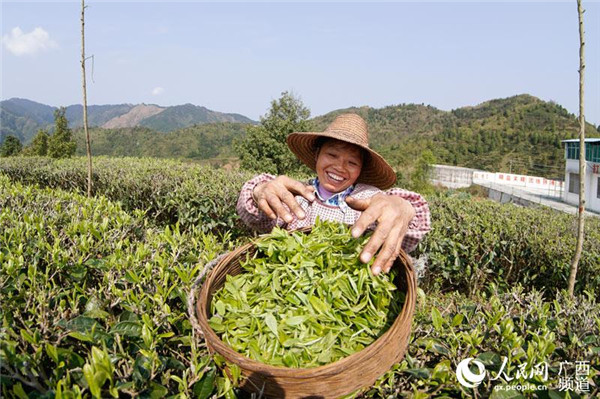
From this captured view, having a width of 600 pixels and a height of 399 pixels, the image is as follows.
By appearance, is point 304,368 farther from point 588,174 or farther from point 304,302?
point 588,174

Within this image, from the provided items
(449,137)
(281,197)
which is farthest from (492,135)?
(281,197)

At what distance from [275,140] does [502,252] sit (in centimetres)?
1658

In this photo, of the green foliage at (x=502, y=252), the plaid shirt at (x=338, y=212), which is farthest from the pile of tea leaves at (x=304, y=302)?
the green foliage at (x=502, y=252)

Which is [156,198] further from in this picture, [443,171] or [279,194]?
[443,171]

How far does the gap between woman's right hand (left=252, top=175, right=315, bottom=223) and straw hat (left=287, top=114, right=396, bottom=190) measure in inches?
14.5

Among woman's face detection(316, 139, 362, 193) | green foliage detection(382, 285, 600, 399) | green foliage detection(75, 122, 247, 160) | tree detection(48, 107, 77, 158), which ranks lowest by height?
green foliage detection(382, 285, 600, 399)

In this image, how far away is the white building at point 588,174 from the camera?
26.6 m

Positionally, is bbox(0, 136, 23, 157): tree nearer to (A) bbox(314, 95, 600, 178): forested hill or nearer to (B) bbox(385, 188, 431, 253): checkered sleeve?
(A) bbox(314, 95, 600, 178): forested hill

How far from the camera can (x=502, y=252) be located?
405cm

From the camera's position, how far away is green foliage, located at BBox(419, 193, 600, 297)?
3740 millimetres

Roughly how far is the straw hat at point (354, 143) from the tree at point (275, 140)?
16.4 m

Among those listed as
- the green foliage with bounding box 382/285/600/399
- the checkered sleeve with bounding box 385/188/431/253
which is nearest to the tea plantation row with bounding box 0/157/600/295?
the checkered sleeve with bounding box 385/188/431/253

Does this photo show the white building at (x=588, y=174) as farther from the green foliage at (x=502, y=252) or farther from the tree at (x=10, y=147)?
the tree at (x=10, y=147)

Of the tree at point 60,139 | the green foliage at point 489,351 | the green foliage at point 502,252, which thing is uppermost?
the tree at point 60,139
